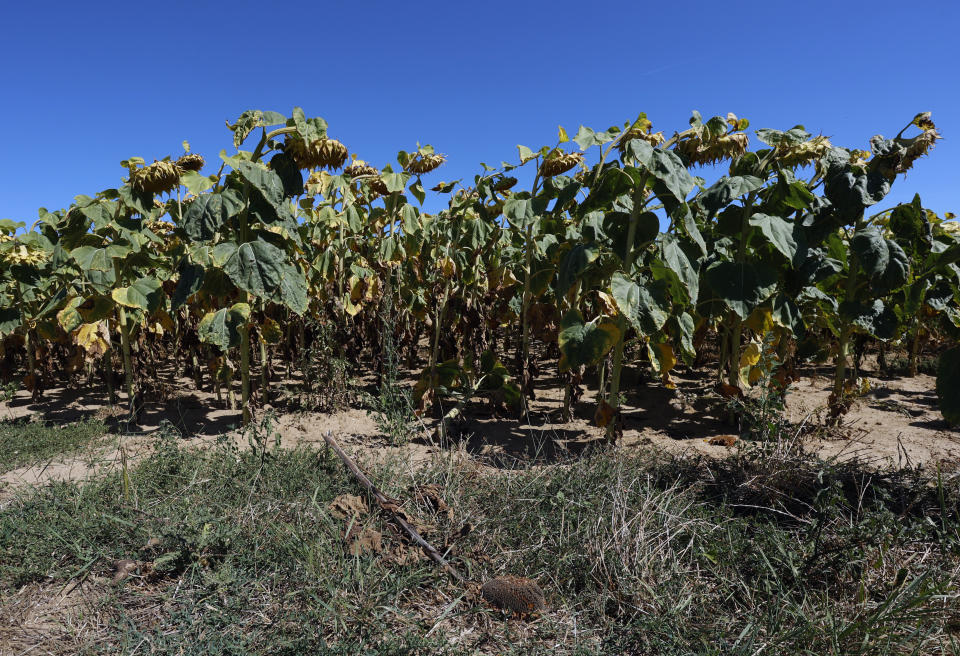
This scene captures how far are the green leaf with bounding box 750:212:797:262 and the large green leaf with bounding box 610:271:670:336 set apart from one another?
70cm

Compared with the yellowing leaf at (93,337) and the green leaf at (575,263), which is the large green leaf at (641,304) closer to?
the green leaf at (575,263)

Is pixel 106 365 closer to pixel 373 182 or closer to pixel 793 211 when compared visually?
pixel 373 182

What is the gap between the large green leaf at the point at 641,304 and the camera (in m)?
2.94

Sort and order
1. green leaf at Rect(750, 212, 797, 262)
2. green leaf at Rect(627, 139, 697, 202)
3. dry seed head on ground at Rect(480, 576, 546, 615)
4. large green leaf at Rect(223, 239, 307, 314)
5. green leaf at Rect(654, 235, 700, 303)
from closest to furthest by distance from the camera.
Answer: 1. dry seed head on ground at Rect(480, 576, 546, 615)
2. green leaf at Rect(627, 139, 697, 202)
3. green leaf at Rect(654, 235, 700, 303)
4. green leaf at Rect(750, 212, 797, 262)
5. large green leaf at Rect(223, 239, 307, 314)

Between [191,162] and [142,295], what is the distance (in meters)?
0.97

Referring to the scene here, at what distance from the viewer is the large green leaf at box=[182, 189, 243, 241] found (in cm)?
323

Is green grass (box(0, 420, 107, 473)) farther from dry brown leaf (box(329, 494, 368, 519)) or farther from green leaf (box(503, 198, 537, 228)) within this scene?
green leaf (box(503, 198, 537, 228))

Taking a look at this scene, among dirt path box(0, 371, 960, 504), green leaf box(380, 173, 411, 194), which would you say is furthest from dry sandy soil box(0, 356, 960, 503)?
green leaf box(380, 173, 411, 194)

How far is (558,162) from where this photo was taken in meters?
3.84

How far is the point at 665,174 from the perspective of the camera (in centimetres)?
273

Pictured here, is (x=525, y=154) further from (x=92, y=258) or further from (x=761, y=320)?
(x=92, y=258)

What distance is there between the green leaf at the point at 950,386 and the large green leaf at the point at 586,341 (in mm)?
1403

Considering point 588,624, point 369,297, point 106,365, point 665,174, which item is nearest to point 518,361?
point 369,297

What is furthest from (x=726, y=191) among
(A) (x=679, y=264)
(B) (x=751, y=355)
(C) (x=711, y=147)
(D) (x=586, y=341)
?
(B) (x=751, y=355)
